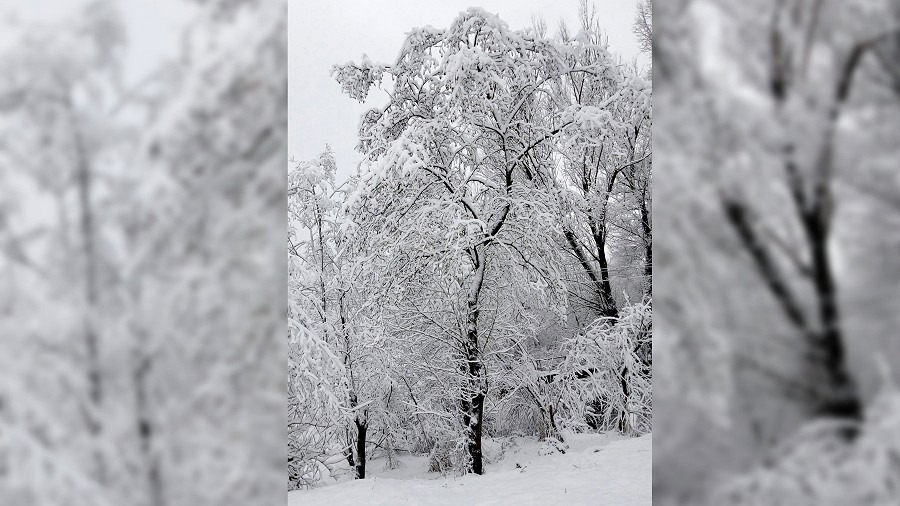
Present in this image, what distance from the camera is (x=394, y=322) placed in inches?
164
